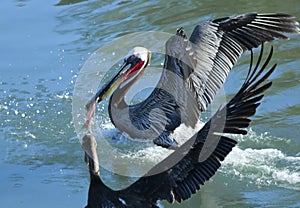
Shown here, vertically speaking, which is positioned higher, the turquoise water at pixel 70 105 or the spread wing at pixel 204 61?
the spread wing at pixel 204 61

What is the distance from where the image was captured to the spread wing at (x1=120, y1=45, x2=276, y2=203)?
5191 mm

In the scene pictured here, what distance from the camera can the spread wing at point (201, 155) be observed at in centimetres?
519

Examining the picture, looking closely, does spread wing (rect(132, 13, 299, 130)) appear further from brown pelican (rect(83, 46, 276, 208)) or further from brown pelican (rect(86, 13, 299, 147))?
brown pelican (rect(83, 46, 276, 208))

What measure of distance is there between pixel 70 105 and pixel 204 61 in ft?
6.20

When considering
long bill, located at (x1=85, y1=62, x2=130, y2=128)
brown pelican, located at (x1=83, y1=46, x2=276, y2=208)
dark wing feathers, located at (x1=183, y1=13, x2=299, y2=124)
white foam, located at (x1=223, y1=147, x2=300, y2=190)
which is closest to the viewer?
brown pelican, located at (x1=83, y1=46, x2=276, y2=208)

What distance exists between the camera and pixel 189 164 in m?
5.47

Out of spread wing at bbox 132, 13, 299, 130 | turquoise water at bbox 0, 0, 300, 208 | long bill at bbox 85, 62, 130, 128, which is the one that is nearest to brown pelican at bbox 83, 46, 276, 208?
turquoise water at bbox 0, 0, 300, 208

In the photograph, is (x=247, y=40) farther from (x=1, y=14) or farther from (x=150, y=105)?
(x=1, y=14)

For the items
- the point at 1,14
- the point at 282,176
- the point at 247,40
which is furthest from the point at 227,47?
the point at 1,14

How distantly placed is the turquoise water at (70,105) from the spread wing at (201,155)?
1240 mm

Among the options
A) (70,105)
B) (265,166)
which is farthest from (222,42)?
(70,105)

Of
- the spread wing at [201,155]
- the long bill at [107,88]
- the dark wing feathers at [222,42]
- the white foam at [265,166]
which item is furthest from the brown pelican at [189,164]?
the dark wing feathers at [222,42]

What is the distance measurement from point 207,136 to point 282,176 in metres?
1.93

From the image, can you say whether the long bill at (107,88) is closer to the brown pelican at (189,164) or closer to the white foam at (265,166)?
the white foam at (265,166)
